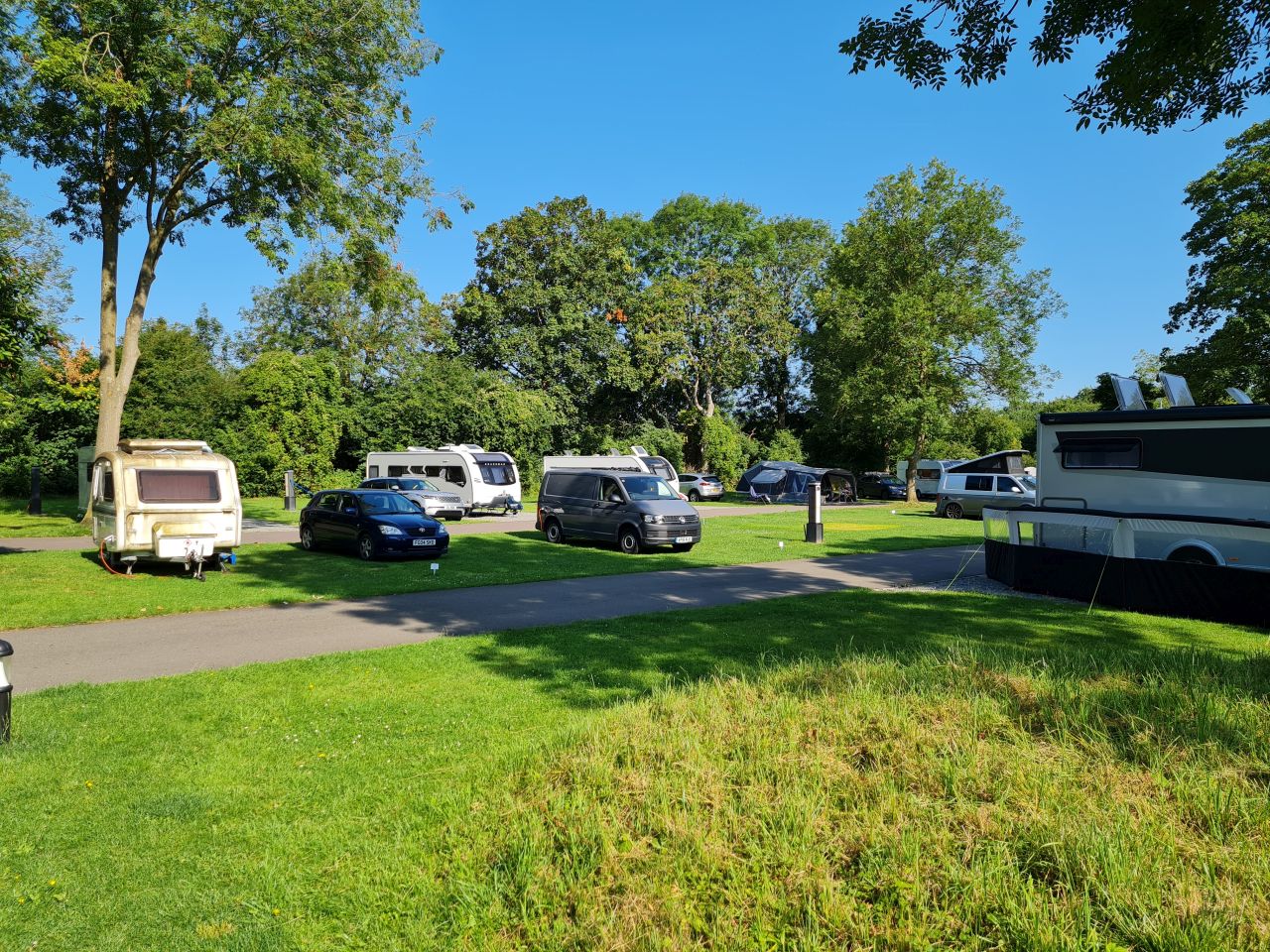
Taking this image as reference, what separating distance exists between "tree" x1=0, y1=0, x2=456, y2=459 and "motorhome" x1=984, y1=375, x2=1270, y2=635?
17.0 meters

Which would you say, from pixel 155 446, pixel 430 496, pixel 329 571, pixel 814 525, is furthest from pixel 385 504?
pixel 814 525

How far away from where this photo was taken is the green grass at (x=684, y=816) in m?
2.81

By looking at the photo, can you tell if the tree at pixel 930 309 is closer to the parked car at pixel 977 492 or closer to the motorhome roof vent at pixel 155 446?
the parked car at pixel 977 492

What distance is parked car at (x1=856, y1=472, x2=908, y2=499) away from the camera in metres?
46.4

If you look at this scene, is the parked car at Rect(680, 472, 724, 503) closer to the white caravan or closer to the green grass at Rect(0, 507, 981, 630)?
the green grass at Rect(0, 507, 981, 630)

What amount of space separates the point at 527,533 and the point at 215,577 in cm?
1012

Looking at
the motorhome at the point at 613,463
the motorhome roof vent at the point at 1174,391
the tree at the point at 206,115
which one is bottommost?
the motorhome at the point at 613,463

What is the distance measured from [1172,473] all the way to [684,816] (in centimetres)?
1233

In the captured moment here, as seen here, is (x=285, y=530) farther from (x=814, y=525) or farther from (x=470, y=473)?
(x=814, y=525)

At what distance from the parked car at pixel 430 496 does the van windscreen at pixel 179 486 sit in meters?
13.1

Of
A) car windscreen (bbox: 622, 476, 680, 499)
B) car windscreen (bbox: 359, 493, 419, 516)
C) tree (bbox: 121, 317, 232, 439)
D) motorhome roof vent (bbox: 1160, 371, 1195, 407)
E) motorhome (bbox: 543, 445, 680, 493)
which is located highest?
tree (bbox: 121, 317, 232, 439)


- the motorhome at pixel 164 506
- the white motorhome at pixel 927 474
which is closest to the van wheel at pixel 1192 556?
the motorhome at pixel 164 506

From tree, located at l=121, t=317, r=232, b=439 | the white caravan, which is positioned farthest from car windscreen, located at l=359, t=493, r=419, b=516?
tree, located at l=121, t=317, r=232, b=439

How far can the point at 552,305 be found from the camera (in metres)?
48.5
